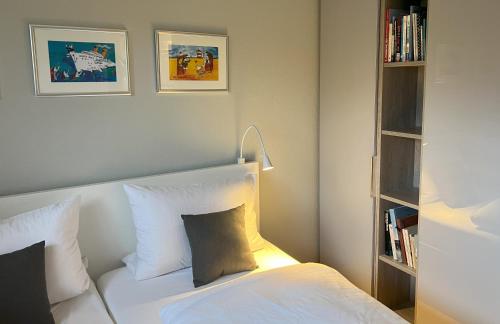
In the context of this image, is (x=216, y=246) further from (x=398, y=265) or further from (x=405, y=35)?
(x=405, y=35)

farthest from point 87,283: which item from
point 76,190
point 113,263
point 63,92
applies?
point 63,92

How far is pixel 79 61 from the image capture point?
230 cm

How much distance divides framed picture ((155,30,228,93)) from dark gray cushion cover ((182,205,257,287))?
0.78 m

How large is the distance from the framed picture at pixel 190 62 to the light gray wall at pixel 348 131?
72cm

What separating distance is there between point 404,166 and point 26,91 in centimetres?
213

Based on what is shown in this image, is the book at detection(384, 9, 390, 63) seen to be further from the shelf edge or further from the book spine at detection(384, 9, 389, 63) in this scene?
the shelf edge

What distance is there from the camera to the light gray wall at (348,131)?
8.75 ft

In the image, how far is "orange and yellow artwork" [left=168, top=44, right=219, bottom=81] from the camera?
2561 mm

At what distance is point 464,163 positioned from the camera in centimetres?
213

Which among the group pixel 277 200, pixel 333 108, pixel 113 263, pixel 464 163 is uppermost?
pixel 333 108

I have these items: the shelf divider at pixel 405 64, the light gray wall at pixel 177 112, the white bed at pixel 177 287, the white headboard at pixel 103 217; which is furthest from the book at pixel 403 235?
the white headboard at pixel 103 217

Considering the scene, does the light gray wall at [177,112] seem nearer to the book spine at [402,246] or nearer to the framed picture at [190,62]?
the framed picture at [190,62]

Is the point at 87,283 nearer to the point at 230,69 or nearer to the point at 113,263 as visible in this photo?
the point at 113,263

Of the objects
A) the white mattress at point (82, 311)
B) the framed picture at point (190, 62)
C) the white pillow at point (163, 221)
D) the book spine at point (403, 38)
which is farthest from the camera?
the framed picture at point (190, 62)
